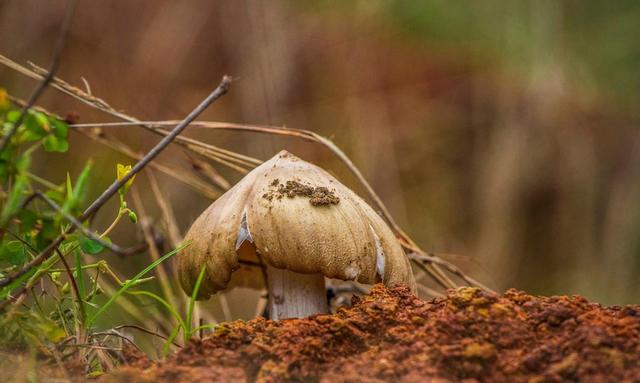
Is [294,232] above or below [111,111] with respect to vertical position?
below

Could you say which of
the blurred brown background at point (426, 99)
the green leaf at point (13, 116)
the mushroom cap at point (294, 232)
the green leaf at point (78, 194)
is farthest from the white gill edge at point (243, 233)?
the blurred brown background at point (426, 99)

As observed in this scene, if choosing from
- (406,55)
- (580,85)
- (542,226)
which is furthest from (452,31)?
(542,226)

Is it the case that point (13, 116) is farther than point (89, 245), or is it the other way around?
point (89, 245)

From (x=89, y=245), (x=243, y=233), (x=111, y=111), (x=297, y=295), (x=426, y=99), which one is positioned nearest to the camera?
(x=89, y=245)

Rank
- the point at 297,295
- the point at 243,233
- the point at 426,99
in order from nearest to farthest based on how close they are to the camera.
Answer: the point at 243,233
the point at 297,295
the point at 426,99

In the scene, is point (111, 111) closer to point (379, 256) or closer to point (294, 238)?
point (294, 238)

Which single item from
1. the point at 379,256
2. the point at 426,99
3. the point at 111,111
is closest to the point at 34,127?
the point at 111,111

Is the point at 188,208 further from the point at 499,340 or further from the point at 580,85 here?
the point at 499,340
